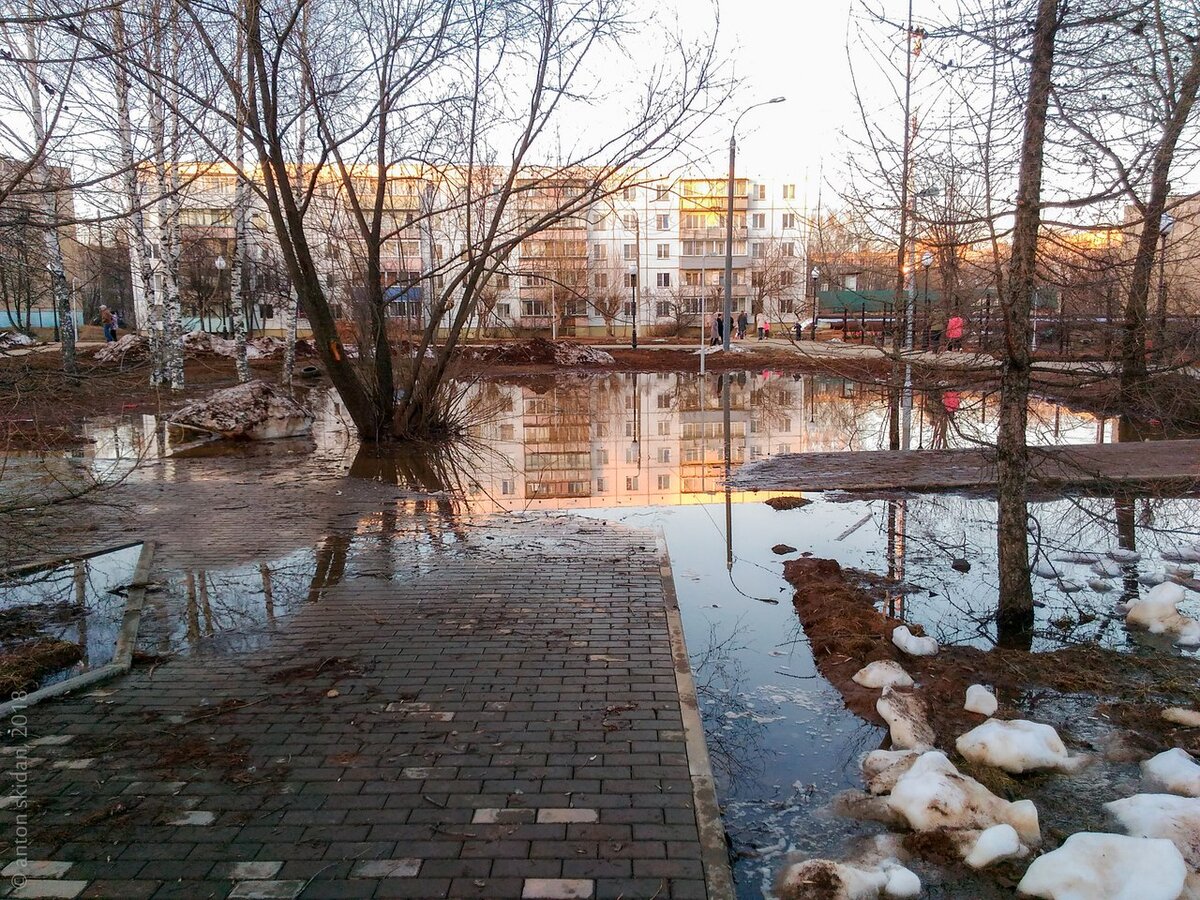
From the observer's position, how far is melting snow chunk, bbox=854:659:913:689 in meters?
5.48

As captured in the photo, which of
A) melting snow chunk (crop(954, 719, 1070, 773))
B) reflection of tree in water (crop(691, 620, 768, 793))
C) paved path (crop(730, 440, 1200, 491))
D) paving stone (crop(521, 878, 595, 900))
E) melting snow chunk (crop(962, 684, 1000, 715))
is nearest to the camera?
paving stone (crop(521, 878, 595, 900))

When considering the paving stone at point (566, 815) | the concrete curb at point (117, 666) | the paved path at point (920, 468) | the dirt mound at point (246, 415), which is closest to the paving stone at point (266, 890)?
the paving stone at point (566, 815)

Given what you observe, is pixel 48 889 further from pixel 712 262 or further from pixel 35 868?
pixel 712 262

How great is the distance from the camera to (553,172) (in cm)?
1427

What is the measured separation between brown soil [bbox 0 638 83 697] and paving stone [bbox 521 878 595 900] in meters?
3.89

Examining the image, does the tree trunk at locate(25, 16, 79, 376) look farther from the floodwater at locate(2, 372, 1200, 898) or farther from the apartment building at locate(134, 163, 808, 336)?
the apartment building at locate(134, 163, 808, 336)

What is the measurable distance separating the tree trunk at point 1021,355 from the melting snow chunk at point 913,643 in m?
0.80

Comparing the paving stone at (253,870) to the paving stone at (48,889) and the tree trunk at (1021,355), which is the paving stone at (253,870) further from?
the tree trunk at (1021,355)

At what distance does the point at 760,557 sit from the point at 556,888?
5.63m

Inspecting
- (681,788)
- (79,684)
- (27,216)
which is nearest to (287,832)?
(681,788)

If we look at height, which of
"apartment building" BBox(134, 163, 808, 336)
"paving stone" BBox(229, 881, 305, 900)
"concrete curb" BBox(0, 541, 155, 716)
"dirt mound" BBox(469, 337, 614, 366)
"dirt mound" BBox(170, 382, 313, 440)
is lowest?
"paving stone" BBox(229, 881, 305, 900)

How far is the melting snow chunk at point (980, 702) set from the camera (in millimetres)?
5049

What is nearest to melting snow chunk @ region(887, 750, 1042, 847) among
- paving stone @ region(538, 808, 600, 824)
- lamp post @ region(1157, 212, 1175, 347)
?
paving stone @ region(538, 808, 600, 824)

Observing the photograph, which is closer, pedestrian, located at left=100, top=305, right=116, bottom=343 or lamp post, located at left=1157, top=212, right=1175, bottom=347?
lamp post, located at left=1157, top=212, right=1175, bottom=347
